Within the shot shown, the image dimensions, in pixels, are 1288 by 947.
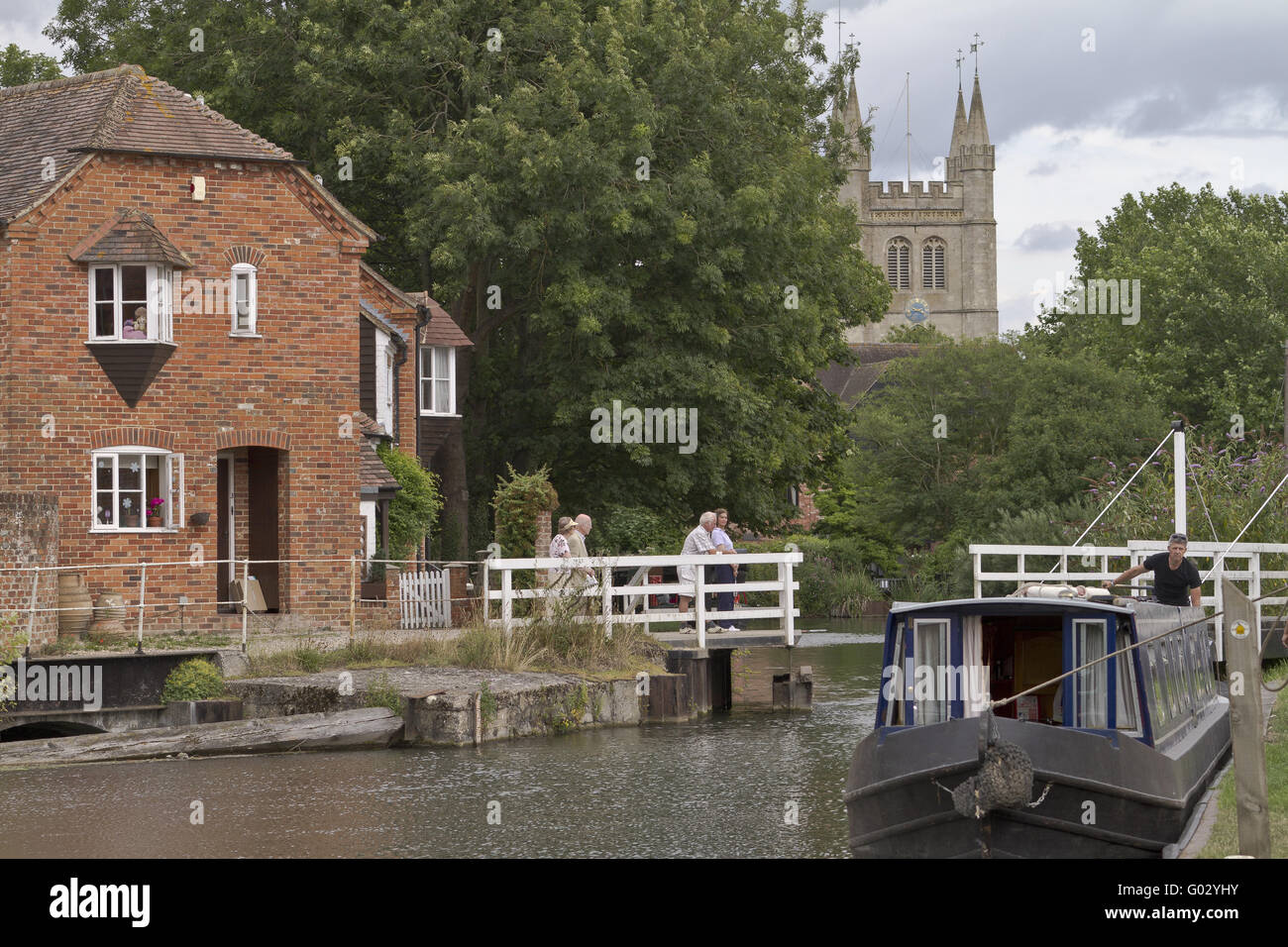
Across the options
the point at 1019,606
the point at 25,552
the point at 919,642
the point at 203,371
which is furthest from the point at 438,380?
the point at 1019,606

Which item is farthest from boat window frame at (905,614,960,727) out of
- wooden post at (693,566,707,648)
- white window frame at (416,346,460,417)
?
white window frame at (416,346,460,417)

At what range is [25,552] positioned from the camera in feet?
67.7

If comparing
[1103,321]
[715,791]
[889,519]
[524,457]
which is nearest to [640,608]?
[524,457]

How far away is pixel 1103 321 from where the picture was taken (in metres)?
61.0

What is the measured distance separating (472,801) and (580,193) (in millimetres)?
19767

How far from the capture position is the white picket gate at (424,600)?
27.8m

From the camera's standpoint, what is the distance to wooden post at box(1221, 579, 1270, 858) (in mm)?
10352

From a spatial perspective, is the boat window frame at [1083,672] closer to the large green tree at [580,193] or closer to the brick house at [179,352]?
the brick house at [179,352]

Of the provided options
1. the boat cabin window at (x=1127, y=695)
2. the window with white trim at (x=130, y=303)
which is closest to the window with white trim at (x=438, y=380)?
the window with white trim at (x=130, y=303)

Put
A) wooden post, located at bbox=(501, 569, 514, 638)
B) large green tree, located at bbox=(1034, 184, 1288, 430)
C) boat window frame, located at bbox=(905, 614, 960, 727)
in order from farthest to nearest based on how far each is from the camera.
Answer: large green tree, located at bbox=(1034, 184, 1288, 430)
wooden post, located at bbox=(501, 569, 514, 638)
boat window frame, located at bbox=(905, 614, 960, 727)

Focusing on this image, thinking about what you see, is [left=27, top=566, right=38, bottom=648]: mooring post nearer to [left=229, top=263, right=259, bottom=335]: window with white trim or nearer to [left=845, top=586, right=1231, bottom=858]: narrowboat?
[left=229, top=263, right=259, bottom=335]: window with white trim

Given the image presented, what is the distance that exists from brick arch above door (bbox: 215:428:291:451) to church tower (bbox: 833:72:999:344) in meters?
93.1

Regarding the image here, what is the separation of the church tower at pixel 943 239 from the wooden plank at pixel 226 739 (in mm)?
99496

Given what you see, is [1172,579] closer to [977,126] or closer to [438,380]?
[438,380]
